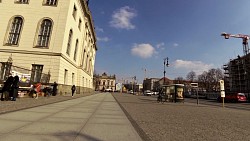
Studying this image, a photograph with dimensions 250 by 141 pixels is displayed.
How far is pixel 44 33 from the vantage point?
25.1 metres

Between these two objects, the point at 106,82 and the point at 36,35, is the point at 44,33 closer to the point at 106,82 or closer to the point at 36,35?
the point at 36,35

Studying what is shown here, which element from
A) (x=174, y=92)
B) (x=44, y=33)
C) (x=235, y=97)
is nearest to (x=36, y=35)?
(x=44, y=33)

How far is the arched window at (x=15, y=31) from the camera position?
2475 centimetres

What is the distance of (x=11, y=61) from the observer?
23.5 m

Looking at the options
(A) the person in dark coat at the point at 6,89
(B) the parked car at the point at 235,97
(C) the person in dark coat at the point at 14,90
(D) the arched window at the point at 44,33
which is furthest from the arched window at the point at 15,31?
(B) the parked car at the point at 235,97

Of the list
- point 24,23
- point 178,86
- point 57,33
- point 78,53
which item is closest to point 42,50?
point 57,33

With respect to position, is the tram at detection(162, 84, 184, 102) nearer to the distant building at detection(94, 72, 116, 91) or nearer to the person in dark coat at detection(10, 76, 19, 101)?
the person in dark coat at detection(10, 76, 19, 101)

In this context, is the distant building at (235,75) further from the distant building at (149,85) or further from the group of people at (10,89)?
the group of people at (10,89)

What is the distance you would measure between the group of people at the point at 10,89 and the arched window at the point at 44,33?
12.2m

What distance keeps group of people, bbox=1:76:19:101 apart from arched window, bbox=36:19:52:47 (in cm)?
1219

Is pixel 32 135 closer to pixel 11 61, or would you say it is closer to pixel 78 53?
pixel 11 61

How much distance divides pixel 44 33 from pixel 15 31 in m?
4.02

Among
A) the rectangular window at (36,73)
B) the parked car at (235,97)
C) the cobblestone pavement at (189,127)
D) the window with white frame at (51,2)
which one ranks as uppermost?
the window with white frame at (51,2)

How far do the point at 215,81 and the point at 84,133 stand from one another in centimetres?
9231
